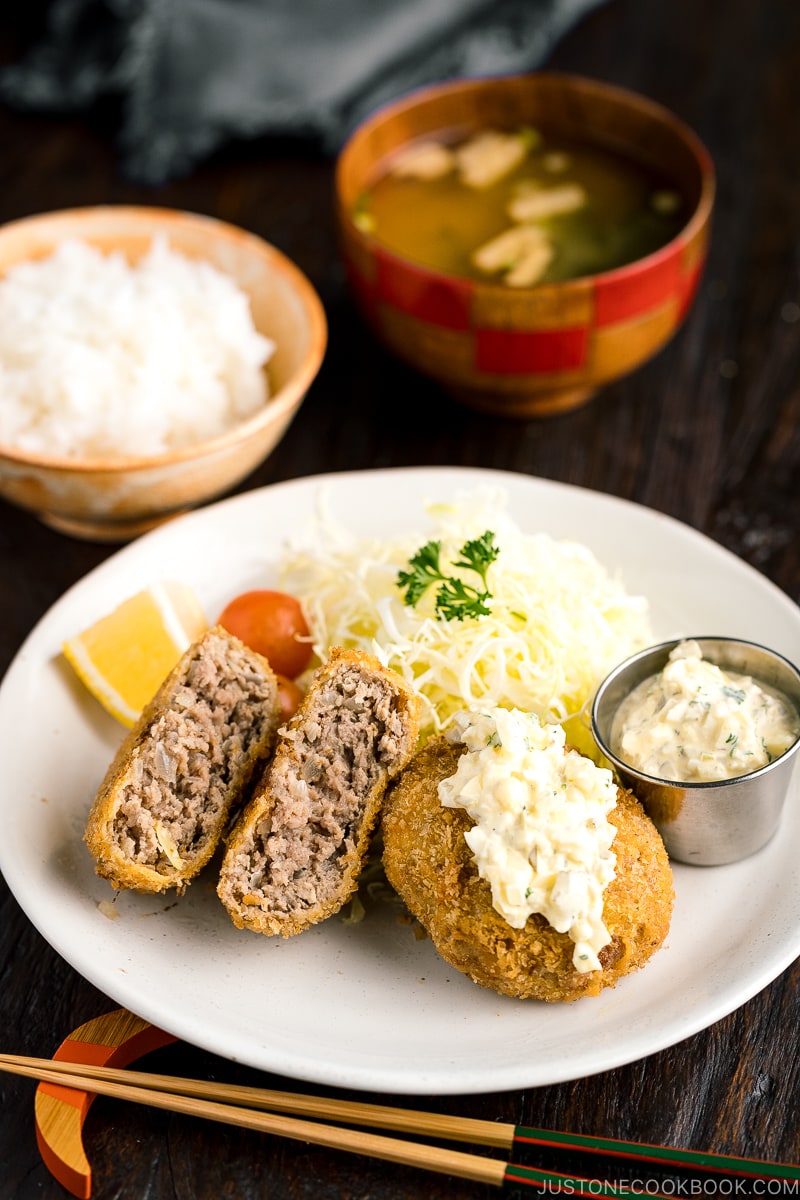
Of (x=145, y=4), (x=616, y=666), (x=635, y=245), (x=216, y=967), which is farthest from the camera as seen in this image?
(x=145, y=4)

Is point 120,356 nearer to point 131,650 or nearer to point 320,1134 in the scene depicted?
point 131,650

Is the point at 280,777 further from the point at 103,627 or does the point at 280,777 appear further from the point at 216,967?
the point at 103,627

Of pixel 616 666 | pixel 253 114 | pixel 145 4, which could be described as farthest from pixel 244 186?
pixel 616 666

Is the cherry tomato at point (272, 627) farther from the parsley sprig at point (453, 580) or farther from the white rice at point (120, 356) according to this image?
the white rice at point (120, 356)

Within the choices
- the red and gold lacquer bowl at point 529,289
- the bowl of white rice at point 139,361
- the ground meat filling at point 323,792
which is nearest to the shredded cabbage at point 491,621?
the ground meat filling at point 323,792

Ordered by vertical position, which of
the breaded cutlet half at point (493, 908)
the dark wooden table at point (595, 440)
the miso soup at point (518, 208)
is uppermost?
the miso soup at point (518, 208)

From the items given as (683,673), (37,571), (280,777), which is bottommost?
(37,571)
